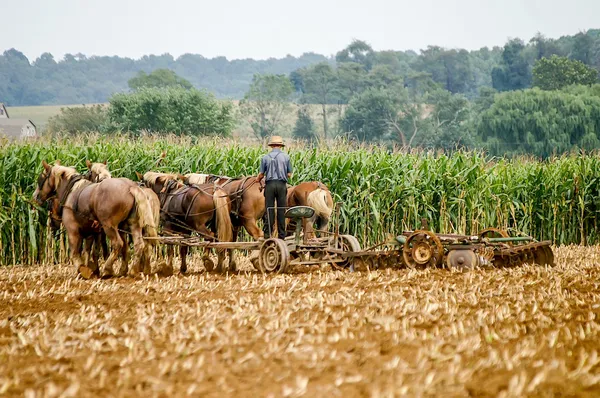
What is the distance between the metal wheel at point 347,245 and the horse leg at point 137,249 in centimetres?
301

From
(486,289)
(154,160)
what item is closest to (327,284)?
(486,289)

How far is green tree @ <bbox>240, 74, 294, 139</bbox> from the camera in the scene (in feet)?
229

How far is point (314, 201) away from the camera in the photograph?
43.9ft

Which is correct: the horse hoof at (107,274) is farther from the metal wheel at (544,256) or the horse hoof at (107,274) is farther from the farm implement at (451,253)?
the metal wheel at (544,256)

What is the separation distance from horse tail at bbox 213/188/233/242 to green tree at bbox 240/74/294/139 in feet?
179

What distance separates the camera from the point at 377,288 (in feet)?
31.9

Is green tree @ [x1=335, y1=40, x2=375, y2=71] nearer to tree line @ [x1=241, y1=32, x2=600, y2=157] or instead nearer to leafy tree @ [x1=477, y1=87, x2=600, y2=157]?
tree line @ [x1=241, y1=32, x2=600, y2=157]

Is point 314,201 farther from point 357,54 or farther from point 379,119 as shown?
point 357,54

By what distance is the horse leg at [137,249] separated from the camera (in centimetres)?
1220

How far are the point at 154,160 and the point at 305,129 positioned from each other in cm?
5048

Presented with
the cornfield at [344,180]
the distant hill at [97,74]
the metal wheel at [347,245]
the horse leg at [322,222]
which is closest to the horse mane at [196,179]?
the horse leg at [322,222]

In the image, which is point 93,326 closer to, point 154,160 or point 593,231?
point 154,160

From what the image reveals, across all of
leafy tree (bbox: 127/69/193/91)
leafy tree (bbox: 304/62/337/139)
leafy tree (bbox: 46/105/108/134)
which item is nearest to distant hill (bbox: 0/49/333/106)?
leafy tree (bbox: 127/69/193/91)

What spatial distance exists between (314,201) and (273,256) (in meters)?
1.72
